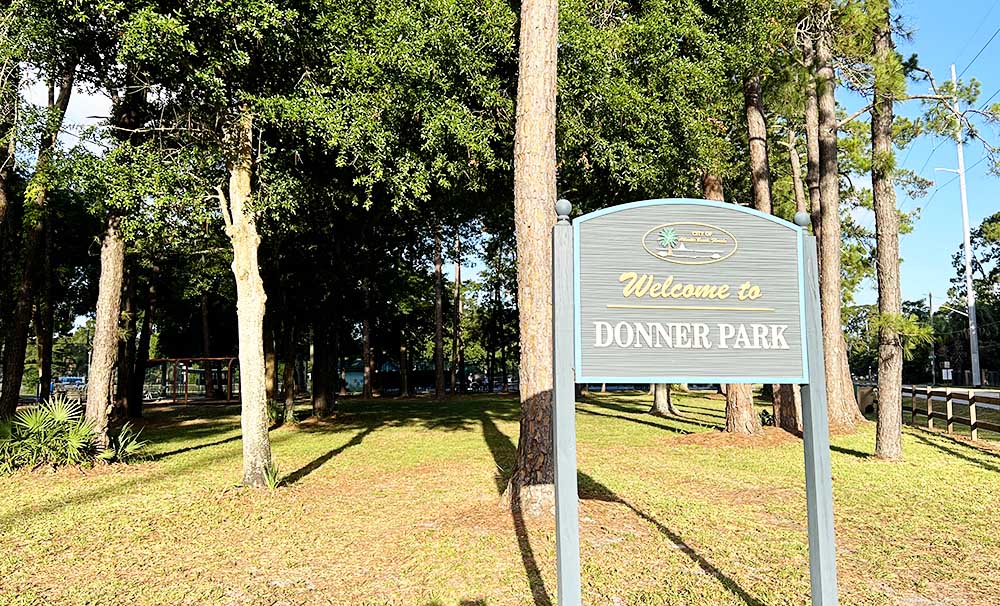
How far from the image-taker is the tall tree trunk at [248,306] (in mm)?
8656

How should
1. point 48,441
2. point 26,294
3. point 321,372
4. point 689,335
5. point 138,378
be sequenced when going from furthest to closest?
1. point 321,372
2. point 138,378
3. point 26,294
4. point 48,441
5. point 689,335

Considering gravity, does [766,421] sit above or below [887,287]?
below

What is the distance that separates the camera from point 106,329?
11.1 m

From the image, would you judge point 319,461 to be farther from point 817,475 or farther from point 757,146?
point 757,146

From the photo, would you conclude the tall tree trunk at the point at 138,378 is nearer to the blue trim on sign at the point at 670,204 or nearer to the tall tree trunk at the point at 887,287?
the tall tree trunk at the point at 887,287

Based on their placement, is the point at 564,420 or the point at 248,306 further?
the point at 248,306

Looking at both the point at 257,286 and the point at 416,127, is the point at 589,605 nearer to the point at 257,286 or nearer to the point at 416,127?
the point at 257,286

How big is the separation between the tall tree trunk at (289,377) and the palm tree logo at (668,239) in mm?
16473

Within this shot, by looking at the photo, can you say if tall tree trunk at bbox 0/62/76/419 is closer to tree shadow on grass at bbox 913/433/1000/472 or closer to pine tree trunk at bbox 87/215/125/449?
pine tree trunk at bbox 87/215/125/449

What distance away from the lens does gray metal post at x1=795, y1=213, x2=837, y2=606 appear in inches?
149

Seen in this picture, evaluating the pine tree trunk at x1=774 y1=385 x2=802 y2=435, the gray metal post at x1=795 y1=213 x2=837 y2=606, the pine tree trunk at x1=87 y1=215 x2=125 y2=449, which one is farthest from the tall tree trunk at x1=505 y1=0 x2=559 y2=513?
the pine tree trunk at x1=774 y1=385 x2=802 y2=435

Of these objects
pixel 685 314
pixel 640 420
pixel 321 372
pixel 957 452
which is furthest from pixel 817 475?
pixel 321 372

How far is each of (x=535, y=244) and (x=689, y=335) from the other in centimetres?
340

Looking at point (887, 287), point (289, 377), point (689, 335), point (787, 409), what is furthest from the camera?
point (289, 377)
